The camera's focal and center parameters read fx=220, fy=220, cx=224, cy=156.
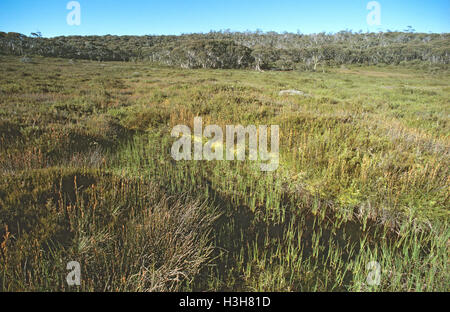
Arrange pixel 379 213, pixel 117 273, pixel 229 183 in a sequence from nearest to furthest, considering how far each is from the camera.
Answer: pixel 117 273
pixel 379 213
pixel 229 183

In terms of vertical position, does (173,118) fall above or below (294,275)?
above

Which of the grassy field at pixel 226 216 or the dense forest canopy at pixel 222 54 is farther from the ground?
the dense forest canopy at pixel 222 54

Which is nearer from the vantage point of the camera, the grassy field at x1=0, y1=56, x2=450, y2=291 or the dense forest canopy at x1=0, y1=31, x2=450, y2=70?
the grassy field at x1=0, y1=56, x2=450, y2=291

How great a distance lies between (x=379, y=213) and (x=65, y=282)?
4.51 m

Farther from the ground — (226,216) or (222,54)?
(222,54)

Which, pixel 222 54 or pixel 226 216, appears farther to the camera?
pixel 222 54

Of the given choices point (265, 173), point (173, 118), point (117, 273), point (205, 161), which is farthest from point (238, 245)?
point (173, 118)

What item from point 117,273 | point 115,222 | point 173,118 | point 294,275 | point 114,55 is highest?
point 114,55

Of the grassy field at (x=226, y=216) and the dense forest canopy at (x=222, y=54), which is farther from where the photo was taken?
the dense forest canopy at (x=222, y=54)

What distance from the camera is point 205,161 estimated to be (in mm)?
5801

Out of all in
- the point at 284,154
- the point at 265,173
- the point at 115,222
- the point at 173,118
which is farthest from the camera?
the point at 173,118

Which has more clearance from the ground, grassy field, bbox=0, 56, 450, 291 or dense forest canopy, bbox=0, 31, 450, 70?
dense forest canopy, bbox=0, 31, 450, 70

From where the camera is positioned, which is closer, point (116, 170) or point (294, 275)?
point (294, 275)
